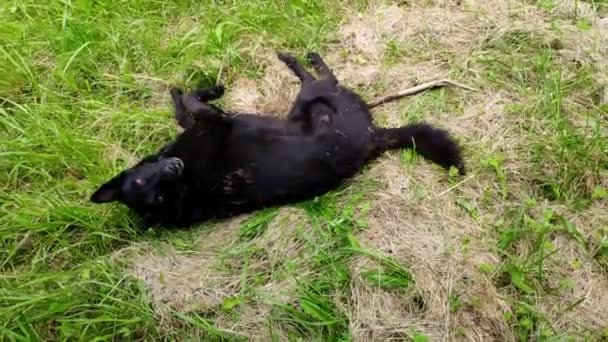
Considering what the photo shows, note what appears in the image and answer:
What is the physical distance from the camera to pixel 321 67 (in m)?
3.32

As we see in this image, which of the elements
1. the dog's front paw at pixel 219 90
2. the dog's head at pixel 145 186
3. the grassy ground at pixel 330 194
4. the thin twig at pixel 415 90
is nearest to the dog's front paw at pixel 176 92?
the grassy ground at pixel 330 194

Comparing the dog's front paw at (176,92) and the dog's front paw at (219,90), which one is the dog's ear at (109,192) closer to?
the dog's front paw at (176,92)

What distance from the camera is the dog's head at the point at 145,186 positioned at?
2.74 metres

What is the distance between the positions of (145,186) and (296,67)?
1.16 m

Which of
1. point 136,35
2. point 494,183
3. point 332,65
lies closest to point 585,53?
point 494,183

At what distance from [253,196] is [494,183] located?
46.3 inches

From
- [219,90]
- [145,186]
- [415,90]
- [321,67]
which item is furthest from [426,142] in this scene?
[145,186]

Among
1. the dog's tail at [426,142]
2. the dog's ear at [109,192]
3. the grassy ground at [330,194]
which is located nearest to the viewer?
the grassy ground at [330,194]

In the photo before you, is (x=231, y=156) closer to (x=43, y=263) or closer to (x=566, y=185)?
(x=43, y=263)

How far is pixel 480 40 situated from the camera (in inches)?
132

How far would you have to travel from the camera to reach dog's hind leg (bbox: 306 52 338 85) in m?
3.23

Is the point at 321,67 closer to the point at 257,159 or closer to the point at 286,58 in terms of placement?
the point at 286,58

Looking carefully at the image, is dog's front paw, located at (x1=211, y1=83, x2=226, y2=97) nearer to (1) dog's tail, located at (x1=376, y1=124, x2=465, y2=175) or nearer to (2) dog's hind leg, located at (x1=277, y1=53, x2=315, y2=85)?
(2) dog's hind leg, located at (x1=277, y1=53, x2=315, y2=85)

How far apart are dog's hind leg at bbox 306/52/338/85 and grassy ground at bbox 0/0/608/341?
10cm
